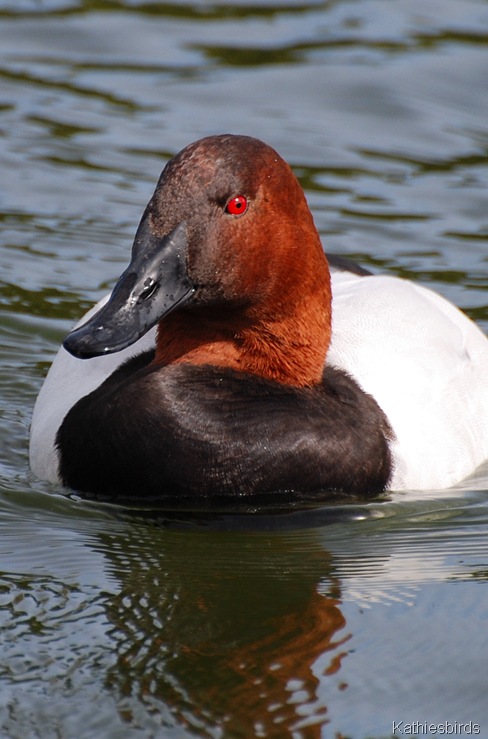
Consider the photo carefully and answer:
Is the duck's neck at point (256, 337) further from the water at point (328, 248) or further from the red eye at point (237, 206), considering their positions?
the water at point (328, 248)

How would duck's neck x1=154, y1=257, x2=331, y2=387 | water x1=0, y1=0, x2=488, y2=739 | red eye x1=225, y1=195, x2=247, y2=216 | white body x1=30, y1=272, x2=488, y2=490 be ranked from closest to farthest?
water x1=0, y1=0, x2=488, y2=739 → red eye x1=225, y1=195, x2=247, y2=216 → duck's neck x1=154, y1=257, x2=331, y2=387 → white body x1=30, y1=272, x2=488, y2=490

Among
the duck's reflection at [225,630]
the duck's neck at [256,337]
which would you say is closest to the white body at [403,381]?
the duck's neck at [256,337]

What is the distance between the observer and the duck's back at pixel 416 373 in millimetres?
5086

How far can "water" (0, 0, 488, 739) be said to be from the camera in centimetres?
373

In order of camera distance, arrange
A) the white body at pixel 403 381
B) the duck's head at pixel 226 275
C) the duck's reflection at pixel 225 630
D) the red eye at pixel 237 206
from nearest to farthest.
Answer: the duck's reflection at pixel 225 630
the duck's head at pixel 226 275
the red eye at pixel 237 206
the white body at pixel 403 381

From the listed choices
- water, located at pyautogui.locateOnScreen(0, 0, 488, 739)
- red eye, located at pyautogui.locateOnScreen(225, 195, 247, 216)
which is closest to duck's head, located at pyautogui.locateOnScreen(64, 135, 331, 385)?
red eye, located at pyautogui.locateOnScreen(225, 195, 247, 216)

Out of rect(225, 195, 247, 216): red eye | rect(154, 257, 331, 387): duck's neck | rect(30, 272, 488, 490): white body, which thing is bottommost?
rect(30, 272, 488, 490): white body

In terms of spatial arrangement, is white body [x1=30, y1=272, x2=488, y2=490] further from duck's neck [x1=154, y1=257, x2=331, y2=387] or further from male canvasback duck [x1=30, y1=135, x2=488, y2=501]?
duck's neck [x1=154, y1=257, x2=331, y2=387]

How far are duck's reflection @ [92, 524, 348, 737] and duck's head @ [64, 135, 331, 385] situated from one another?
62cm

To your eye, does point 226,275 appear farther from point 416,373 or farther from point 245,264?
point 416,373

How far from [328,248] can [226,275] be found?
3.39m

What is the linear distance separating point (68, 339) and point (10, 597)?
2.58 feet

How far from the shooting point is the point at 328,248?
788cm

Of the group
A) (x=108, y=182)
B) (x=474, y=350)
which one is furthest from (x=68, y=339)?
(x=108, y=182)
